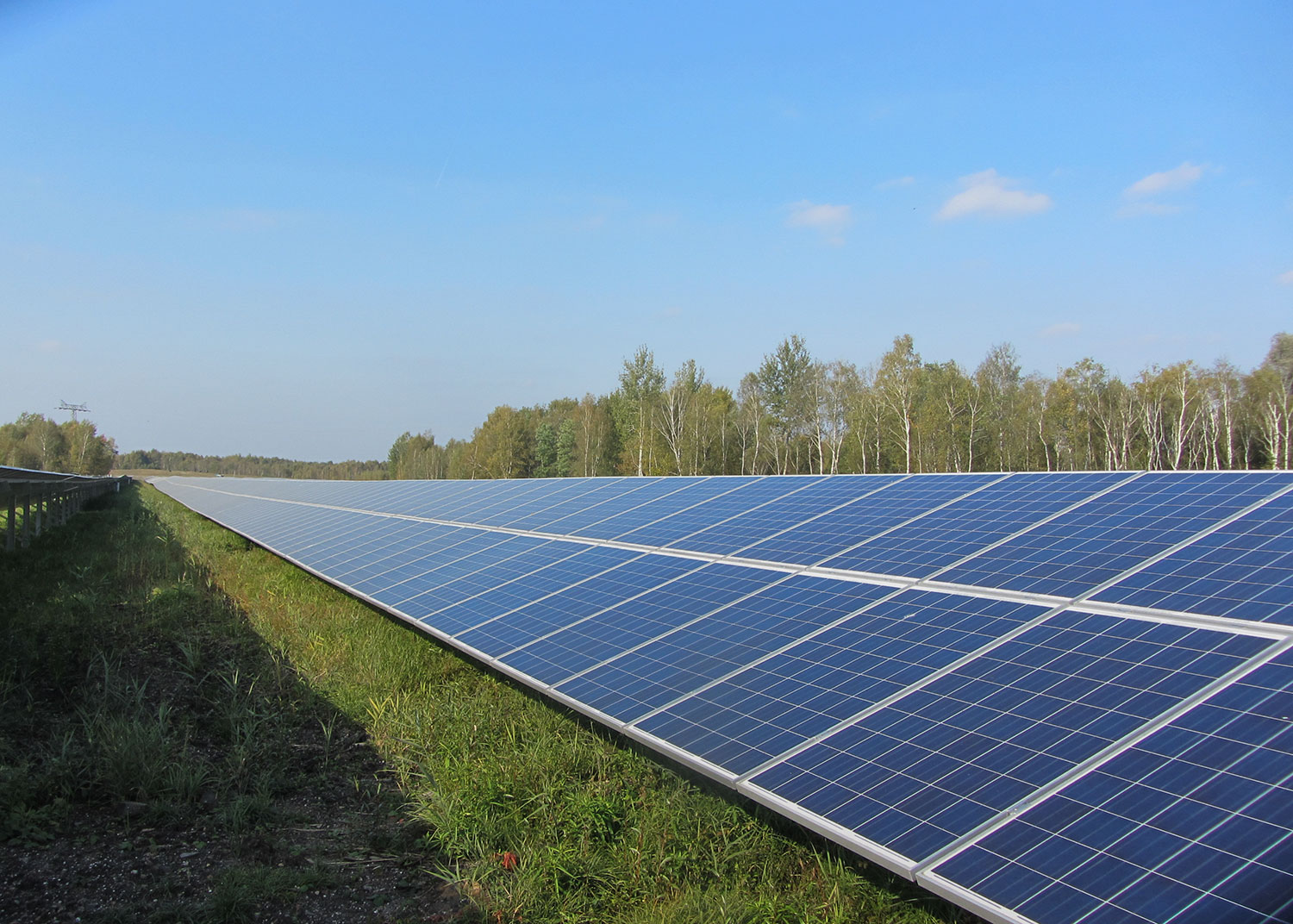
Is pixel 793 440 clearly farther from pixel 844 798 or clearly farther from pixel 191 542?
pixel 844 798

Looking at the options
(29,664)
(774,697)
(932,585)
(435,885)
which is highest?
(932,585)

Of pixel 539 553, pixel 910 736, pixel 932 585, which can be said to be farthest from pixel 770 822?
pixel 539 553

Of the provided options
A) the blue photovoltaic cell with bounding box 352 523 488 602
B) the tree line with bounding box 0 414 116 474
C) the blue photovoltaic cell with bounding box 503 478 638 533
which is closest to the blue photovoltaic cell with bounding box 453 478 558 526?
the blue photovoltaic cell with bounding box 503 478 638 533

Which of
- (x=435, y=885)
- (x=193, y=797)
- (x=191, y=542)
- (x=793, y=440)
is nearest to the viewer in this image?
(x=435, y=885)

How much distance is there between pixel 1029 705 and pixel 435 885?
3.97 metres

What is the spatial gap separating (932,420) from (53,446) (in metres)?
141

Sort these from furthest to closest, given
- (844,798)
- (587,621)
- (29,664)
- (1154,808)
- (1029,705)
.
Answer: (29,664) → (587,621) → (1029,705) → (844,798) → (1154,808)

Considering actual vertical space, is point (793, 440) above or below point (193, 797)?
above

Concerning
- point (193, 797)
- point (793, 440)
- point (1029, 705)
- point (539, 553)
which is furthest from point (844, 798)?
point (793, 440)

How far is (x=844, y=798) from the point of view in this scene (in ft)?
14.3

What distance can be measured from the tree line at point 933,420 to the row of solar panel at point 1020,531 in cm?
5266

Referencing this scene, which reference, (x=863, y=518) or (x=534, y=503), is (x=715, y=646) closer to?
(x=863, y=518)

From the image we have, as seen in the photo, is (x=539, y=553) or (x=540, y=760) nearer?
(x=540, y=760)

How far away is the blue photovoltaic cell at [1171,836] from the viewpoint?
3166 mm
